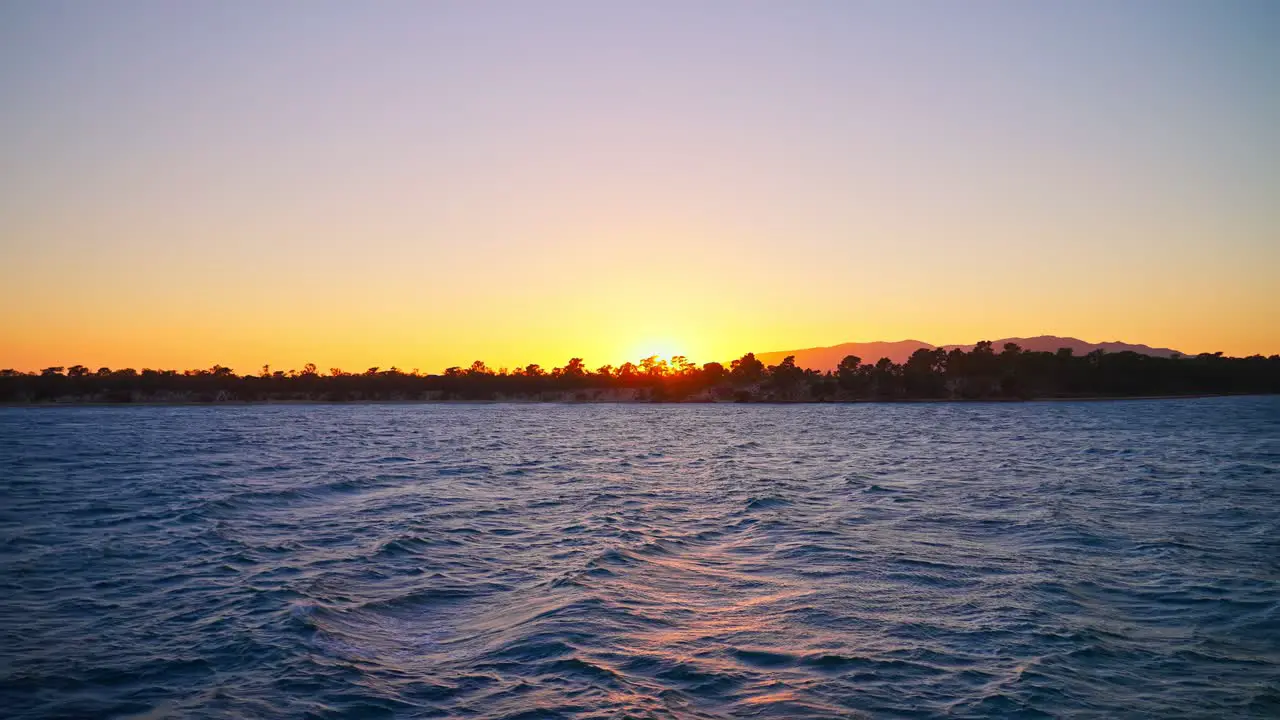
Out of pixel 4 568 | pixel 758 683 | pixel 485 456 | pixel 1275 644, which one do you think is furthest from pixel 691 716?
pixel 485 456

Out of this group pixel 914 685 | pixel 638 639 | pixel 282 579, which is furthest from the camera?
pixel 282 579

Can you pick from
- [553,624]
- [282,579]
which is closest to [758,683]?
[553,624]

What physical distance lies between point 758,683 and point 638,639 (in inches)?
119

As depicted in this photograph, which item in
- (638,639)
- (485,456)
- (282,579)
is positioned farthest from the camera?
(485,456)

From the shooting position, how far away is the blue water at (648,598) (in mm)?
11617

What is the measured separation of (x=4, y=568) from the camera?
20141mm

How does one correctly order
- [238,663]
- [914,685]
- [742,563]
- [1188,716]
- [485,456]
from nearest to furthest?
[1188,716] → [914,685] → [238,663] → [742,563] → [485,456]

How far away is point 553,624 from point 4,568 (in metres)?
15.2

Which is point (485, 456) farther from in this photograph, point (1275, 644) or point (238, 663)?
point (1275, 644)

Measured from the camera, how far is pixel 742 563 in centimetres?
2058

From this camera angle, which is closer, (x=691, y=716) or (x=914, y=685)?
(x=691, y=716)

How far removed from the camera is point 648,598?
17344 mm

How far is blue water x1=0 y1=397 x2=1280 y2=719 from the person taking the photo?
11617 millimetres

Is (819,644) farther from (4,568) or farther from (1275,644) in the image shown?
(4,568)
